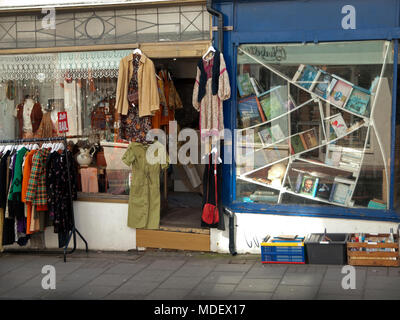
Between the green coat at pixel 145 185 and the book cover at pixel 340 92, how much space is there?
99.0 inches

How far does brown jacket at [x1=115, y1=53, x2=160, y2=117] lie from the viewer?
8375 millimetres

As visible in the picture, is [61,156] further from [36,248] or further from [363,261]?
[363,261]

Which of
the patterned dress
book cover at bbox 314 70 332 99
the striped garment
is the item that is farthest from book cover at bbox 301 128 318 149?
the striped garment

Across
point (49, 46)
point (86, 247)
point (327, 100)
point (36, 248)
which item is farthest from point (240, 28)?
point (36, 248)

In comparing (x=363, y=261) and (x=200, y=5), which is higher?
(x=200, y=5)

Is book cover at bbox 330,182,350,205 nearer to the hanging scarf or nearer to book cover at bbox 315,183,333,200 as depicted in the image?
book cover at bbox 315,183,333,200

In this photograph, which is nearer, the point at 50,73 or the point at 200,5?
the point at 200,5

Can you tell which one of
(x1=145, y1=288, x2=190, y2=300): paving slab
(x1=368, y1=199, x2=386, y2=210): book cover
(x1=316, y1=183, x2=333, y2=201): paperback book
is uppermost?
(x1=316, y1=183, x2=333, y2=201): paperback book

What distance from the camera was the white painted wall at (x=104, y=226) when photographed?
28.9 feet

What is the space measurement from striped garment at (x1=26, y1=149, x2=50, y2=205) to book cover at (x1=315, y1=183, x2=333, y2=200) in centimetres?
380

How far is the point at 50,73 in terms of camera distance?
30.0 feet

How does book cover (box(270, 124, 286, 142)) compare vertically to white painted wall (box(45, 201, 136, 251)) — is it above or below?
above

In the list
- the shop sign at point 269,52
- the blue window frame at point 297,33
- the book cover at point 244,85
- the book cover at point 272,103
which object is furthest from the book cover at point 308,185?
the shop sign at point 269,52
